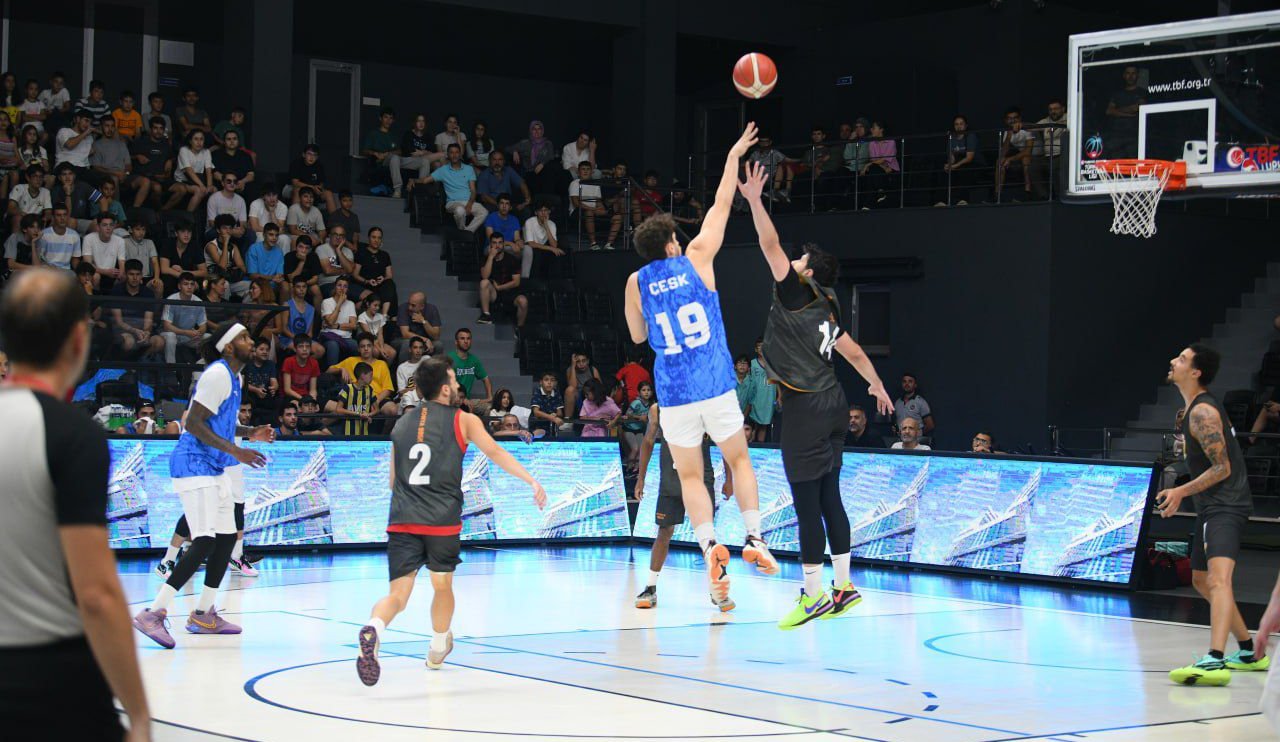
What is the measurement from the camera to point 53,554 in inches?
129

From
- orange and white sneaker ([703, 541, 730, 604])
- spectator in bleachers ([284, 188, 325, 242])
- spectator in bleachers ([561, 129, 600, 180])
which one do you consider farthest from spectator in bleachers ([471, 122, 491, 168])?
orange and white sneaker ([703, 541, 730, 604])

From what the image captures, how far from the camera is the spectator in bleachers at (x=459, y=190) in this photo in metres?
22.7

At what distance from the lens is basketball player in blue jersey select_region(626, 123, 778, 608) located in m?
8.23

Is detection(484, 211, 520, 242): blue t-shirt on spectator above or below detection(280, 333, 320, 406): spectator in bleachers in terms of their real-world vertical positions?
above

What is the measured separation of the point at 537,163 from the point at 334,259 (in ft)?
18.3

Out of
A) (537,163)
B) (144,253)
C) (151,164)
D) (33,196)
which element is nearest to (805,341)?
(144,253)

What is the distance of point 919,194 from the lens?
2223 centimetres

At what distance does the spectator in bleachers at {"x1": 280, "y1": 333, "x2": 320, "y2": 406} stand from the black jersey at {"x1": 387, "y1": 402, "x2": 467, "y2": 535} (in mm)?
8931

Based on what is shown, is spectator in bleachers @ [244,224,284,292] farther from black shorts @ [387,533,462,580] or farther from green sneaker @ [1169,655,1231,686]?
green sneaker @ [1169,655,1231,686]

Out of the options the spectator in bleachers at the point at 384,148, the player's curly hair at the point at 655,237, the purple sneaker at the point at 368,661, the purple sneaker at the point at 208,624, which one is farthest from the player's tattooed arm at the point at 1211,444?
the spectator in bleachers at the point at 384,148

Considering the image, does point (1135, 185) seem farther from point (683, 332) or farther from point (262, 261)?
point (262, 261)

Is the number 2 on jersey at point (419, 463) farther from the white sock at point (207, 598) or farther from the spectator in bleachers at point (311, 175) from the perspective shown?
the spectator in bleachers at point (311, 175)

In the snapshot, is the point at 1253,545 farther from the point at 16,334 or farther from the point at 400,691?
the point at 16,334

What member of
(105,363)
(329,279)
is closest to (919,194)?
(329,279)
